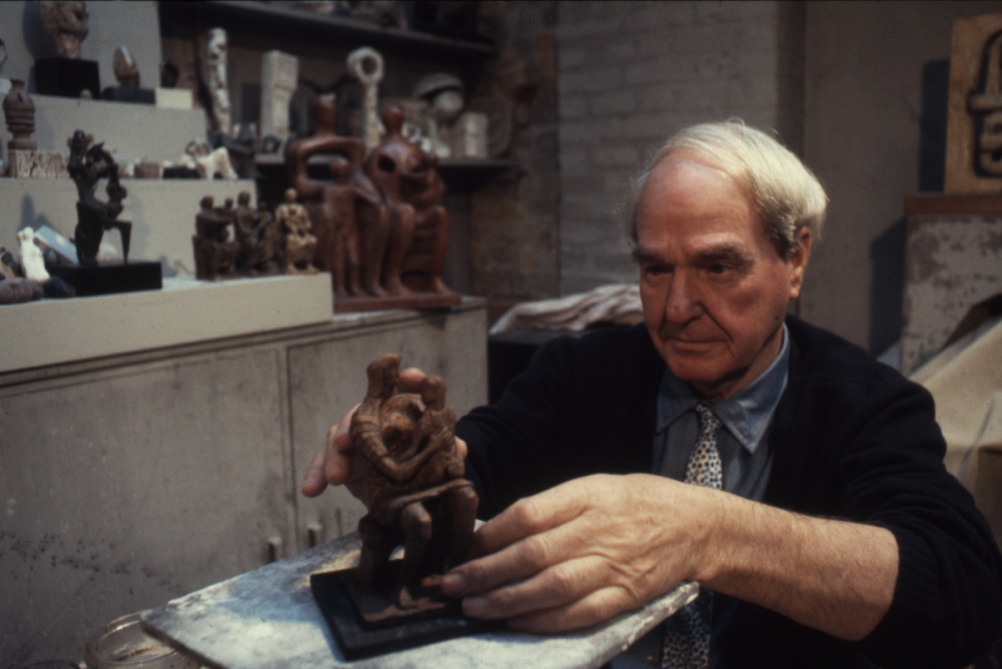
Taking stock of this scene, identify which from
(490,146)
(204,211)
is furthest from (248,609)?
(490,146)

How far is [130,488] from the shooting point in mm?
1945

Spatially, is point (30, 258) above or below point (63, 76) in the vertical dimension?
Result: below

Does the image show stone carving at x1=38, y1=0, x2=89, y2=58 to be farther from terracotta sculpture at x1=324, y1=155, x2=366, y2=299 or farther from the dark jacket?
the dark jacket

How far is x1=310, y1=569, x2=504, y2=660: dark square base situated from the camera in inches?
33.7

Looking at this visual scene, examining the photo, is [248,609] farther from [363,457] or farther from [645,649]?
[645,649]

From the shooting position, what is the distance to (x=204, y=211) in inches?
93.0

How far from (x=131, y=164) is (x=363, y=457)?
79.5 inches

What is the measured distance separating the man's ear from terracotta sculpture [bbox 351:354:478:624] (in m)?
0.74

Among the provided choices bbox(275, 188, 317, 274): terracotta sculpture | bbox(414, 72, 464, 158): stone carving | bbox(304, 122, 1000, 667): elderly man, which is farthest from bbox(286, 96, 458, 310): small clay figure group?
bbox(414, 72, 464, 158): stone carving

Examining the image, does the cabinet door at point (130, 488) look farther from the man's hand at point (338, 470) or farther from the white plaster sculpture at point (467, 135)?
the white plaster sculpture at point (467, 135)

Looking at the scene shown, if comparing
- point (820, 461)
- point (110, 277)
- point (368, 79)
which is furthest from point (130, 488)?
point (368, 79)

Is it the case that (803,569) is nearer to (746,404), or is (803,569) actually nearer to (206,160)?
(746,404)

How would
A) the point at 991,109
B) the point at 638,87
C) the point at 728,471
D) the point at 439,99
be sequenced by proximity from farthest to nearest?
the point at 439,99, the point at 638,87, the point at 991,109, the point at 728,471

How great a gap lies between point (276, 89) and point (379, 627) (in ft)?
11.2
